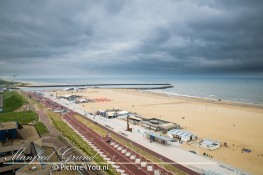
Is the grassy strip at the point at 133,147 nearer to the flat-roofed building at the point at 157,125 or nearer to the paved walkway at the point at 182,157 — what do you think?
the paved walkway at the point at 182,157

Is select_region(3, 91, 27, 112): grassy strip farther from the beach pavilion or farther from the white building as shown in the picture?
the white building

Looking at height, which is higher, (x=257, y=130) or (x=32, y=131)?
(x=32, y=131)

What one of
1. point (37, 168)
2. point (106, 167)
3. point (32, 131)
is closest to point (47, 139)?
point (32, 131)

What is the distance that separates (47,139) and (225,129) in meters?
44.0

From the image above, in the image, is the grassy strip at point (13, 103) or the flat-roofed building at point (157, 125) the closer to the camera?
the flat-roofed building at point (157, 125)

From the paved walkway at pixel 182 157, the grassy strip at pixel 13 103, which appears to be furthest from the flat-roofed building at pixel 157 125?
the grassy strip at pixel 13 103

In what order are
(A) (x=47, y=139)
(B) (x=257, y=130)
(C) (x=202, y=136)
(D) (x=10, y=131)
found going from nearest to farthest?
(D) (x=10, y=131)
(A) (x=47, y=139)
(C) (x=202, y=136)
(B) (x=257, y=130)

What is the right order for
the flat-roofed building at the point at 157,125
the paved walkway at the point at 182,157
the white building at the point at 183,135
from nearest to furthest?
1. the paved walkway at the point at 182,157
2. the white building at the point at 183,135
3. the flat-roofed building at the point at 157,125

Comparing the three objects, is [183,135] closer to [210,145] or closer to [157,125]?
[210,145]

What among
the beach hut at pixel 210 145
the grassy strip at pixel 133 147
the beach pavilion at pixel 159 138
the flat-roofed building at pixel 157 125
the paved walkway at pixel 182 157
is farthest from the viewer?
the flat-roofed building at pixel 157 125

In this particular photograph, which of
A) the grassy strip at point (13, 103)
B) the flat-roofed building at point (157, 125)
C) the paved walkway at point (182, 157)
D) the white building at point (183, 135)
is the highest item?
the grassy strip at point (13, 103)

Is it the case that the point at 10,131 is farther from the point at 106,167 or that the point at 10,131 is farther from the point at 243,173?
the point at 243,173

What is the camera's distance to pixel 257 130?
52125 millimetres

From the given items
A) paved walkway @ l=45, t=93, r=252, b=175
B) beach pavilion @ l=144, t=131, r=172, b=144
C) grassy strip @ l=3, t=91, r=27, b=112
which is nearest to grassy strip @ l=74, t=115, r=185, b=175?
paved walkway @ l=45, t=93, r=252, b=175
